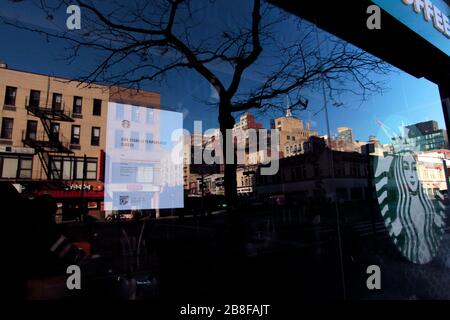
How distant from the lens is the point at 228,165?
5.11 ft

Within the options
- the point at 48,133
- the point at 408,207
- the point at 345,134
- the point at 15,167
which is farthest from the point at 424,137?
the point at 15,167

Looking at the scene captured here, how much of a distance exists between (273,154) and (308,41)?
33.7 inches

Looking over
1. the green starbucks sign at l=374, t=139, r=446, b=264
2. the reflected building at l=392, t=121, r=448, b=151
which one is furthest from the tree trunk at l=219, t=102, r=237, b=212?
the reflected building at l=392, t=121, r=448, b=151

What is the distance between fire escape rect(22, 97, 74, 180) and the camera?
1.04 metres

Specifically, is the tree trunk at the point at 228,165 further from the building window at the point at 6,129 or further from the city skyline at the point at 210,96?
the building window at the point at 6,129

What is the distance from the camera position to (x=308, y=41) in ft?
6.46

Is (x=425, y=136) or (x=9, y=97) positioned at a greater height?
(x=425, y=136)

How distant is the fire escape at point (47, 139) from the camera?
1044 millimetres

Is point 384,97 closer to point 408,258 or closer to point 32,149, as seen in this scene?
point 408,258

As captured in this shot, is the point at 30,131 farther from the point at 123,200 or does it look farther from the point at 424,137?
the point at 424,137

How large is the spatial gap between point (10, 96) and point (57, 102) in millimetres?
149

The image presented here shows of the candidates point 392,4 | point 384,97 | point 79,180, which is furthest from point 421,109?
point 79,180

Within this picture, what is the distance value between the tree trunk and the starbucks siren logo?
1.24m

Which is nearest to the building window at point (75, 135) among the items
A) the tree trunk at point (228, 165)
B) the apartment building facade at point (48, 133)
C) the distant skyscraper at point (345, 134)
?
the apartment building facade at point (48, 133)
